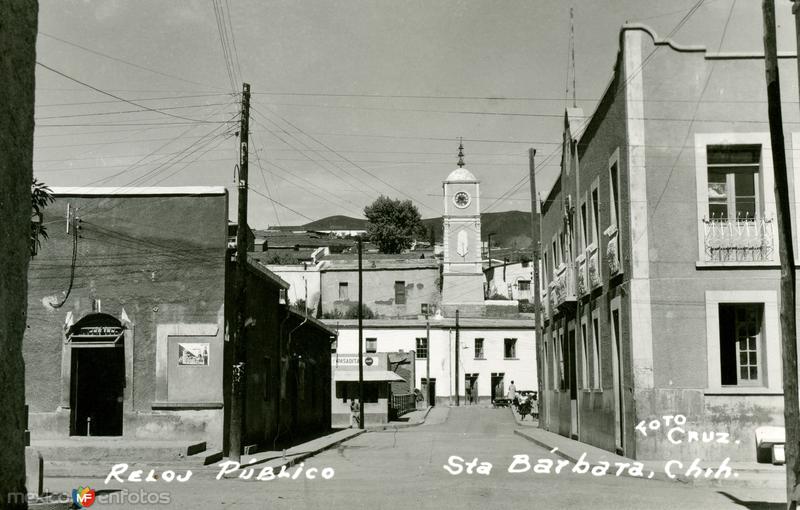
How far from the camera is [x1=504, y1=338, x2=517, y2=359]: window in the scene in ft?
224

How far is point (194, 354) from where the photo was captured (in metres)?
20.7

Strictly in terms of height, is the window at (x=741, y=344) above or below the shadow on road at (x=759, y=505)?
above

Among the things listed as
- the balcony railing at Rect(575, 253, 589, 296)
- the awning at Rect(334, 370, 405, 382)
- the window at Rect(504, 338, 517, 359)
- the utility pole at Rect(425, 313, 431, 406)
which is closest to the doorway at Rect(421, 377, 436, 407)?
the utility pole at Rect(425, 313, 431, 406)

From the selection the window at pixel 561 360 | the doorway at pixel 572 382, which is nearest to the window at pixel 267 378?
the doorway at pixel 572 382

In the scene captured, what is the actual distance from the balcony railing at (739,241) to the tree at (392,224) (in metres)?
78.2

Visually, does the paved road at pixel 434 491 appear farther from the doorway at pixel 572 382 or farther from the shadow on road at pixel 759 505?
the doorway at pixel 572 382

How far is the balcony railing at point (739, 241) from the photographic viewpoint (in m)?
18.4

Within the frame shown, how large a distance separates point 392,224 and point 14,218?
308 feet

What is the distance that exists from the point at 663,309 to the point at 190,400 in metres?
10.6

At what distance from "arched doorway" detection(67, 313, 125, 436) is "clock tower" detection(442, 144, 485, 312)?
5272 centimetres

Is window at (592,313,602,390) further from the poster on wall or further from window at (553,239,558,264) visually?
the poster on wall

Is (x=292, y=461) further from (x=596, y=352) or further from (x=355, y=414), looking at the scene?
(x=355, y=414)

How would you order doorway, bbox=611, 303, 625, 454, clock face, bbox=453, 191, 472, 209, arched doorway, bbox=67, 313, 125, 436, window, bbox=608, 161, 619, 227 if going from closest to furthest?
doorway, bbox=611, 303, 625, 454 < arched doorway, bbox=67, 313, 125, 436 < window, bbox=608, 161, 619, 227 < clock face, bbox=453, 191, 472, 209

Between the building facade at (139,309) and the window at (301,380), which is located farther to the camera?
the window at (301,380)
